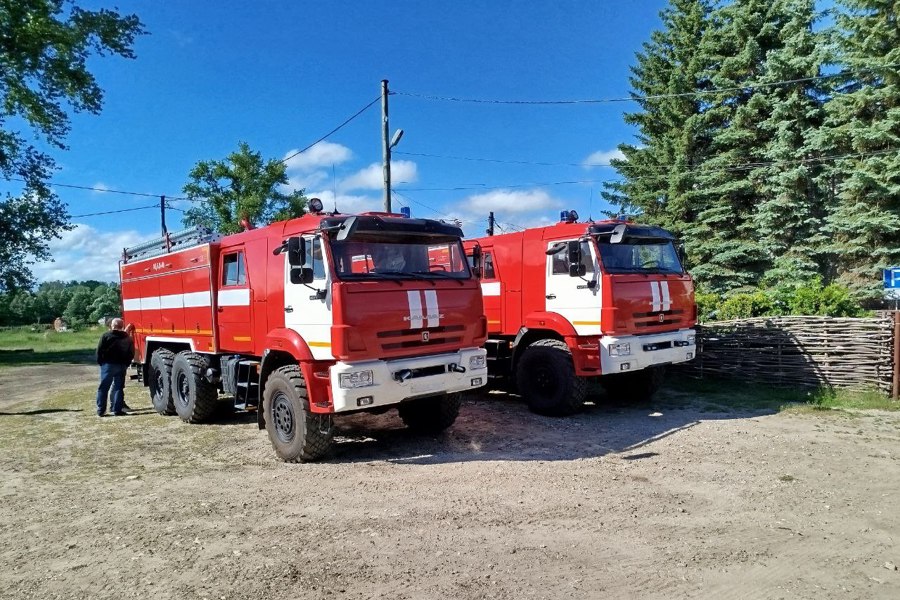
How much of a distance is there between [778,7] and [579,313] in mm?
18588

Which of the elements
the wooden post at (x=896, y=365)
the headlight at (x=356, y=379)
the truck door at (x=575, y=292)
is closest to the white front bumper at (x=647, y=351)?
the truck door at (x=575, y=292)

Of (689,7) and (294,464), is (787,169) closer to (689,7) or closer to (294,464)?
(689,7)

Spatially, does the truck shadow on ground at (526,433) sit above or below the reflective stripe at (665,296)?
below

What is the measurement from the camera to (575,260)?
8609mm

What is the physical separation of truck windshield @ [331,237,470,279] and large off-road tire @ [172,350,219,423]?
396 cm

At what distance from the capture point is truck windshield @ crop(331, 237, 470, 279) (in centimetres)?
645

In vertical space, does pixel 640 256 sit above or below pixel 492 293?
above

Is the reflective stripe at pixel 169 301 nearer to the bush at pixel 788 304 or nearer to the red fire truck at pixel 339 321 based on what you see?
the red fire truck at pixel 339 321

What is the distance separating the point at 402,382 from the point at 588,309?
343 cm

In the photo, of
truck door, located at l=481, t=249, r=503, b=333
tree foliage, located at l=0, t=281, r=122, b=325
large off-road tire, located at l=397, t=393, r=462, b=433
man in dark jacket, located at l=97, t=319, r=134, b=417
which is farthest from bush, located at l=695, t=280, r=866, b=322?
tree foliage, located at l=0, t=281, r=122, b=325

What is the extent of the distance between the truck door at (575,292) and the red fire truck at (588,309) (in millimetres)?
Answer: 14

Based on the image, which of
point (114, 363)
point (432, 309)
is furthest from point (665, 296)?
point (114, 363)

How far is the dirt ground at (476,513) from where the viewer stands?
3.81 m

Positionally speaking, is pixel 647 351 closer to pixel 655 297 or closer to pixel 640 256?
pixel 655 297
